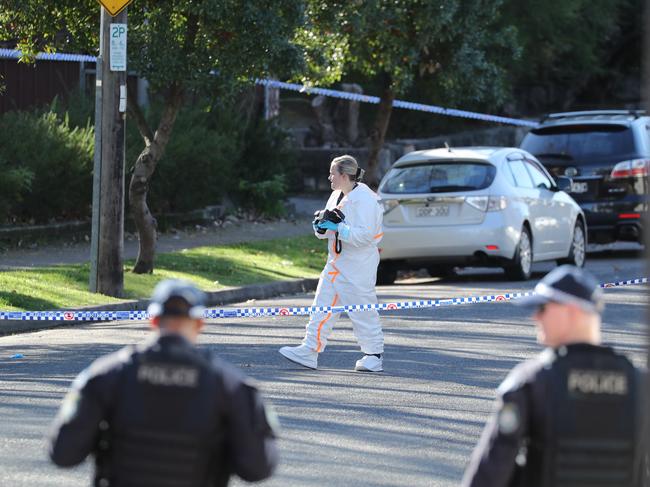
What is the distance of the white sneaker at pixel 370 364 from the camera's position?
1070 cm

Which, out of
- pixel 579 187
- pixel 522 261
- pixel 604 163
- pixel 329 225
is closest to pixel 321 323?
pixel 329 225

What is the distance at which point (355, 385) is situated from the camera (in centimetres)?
1011

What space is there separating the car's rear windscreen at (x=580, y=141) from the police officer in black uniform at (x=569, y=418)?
15.7 meters

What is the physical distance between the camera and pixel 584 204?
20.0m

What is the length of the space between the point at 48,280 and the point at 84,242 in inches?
180

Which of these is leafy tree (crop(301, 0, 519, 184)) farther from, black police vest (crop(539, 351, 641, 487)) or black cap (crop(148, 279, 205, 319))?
black police vest (crop(539, 351, 641, 487))

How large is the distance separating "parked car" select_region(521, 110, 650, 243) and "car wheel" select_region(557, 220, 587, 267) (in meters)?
0.85

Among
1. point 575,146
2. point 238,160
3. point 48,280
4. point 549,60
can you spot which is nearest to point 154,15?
point 48,280

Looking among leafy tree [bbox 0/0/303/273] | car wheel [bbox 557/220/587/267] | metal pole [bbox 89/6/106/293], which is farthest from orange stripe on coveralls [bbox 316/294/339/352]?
car wheel [bbox 557/220/587/267]

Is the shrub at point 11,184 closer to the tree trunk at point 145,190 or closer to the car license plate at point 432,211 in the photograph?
the tree trunk at point 145,190

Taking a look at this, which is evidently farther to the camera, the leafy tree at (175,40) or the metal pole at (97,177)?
the leafy tree at (175,40)

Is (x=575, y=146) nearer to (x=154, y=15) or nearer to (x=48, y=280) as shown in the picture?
(x=154, y=15)

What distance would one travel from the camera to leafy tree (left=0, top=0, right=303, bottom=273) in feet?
53.1

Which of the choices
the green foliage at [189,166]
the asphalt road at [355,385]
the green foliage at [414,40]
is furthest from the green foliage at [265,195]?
the asphalt road at [355,385]
